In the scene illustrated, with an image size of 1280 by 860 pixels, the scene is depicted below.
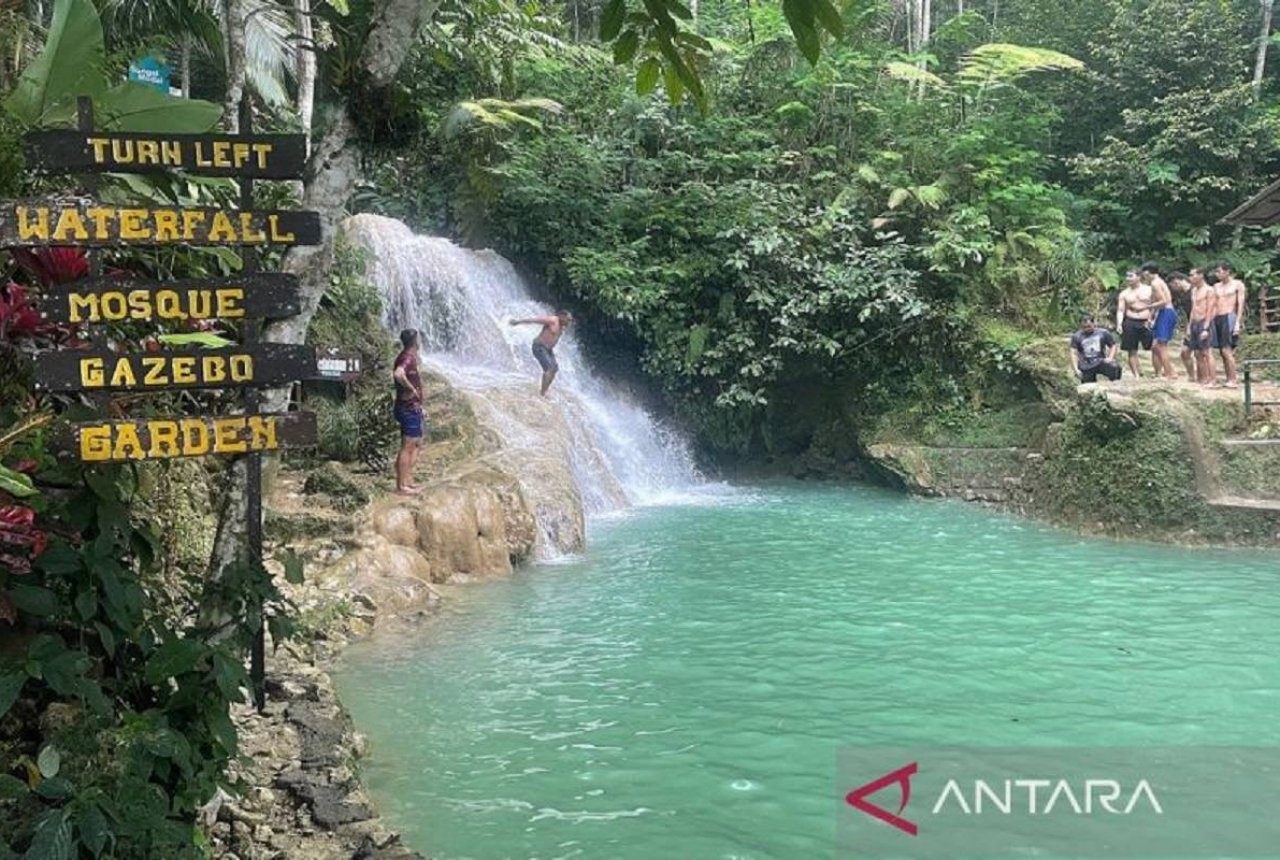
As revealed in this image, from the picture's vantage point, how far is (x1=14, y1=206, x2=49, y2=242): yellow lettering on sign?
3355 millimetres

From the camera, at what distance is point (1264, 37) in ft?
68.9

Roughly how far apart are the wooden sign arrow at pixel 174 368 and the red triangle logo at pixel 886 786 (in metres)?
3.22

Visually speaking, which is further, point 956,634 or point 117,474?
point 956,634

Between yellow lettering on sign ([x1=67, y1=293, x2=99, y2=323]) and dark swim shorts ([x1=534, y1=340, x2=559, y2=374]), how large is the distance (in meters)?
10.3

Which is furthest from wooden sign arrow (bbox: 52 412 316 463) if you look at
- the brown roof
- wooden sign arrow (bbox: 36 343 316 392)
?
the brown roof

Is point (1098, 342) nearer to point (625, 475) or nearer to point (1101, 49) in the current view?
point (625, 475)

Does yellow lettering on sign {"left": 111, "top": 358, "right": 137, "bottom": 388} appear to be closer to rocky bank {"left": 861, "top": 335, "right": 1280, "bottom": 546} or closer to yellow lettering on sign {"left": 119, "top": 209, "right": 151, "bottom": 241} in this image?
yellow lettering on sign {"left": 119, "top": 209, "right": 151, "bottom": 241}

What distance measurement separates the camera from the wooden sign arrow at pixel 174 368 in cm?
342

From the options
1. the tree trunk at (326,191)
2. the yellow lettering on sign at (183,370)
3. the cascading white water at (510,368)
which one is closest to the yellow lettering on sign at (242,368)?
the yellow lettering on sign at (183,370)

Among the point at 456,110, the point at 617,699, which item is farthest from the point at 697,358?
the point at 617,699

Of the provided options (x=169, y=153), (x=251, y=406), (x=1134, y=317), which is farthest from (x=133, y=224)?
(x=1134, y=317)

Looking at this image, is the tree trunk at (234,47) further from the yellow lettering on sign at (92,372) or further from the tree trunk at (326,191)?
the yellow lettering on sign at (92,372)

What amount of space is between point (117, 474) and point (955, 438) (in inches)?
543

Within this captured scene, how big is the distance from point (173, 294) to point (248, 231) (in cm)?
37
